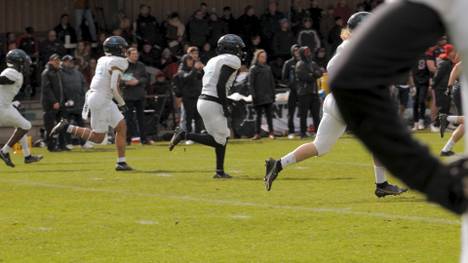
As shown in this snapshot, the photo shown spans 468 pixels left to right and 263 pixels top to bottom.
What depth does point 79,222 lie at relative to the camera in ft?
34.8

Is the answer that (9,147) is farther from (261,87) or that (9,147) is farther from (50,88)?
(261,87)

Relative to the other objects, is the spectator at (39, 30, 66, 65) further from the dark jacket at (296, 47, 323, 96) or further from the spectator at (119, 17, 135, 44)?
the dark jacket at (296, 47, 323, 96)

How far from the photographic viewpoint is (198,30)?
28.8 meters

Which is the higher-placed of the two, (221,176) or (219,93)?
(219,93)

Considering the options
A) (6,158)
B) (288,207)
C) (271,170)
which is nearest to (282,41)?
(6,158)

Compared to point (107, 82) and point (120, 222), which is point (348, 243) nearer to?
point (120, 222)

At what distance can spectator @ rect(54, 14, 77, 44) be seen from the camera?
90.5ft

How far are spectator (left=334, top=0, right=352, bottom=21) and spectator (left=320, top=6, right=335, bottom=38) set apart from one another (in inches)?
5.2

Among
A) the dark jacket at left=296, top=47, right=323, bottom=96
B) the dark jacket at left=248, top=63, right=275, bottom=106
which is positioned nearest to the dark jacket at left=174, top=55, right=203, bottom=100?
the dark jacket at left=248, top=63, right=275, bottom=106

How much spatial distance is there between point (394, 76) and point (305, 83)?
21744mm

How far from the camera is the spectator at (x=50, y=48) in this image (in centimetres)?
2645

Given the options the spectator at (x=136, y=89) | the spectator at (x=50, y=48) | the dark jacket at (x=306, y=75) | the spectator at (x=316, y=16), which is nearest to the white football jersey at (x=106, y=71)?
the spectator at (x=136, y=89)

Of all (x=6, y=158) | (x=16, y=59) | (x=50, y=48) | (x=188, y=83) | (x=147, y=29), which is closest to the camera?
(x=6, y=158)

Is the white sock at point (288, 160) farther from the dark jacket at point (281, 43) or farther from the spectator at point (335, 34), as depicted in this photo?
the spectator at point (335, 34)
